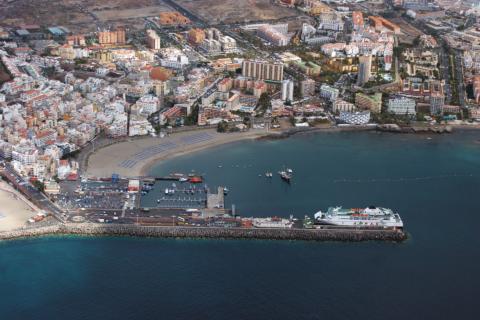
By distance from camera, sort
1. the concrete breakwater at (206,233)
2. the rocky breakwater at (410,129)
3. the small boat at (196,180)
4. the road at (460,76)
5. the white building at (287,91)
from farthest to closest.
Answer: the road at (460,76) < the white building at (287,91) < the rocky breakwater at (410,129) < the small boat at (196,180) < the concrete breakwater at (206,233)

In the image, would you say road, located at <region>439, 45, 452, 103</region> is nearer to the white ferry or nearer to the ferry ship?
the ferry ship

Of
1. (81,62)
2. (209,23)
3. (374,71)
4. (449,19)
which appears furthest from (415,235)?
(449,19)

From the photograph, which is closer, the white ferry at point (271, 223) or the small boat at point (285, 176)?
the white ferry at point (271, 223)

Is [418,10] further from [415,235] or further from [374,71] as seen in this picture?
[415,235]

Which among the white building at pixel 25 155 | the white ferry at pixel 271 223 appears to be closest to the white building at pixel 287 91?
the white building at pixel 25 155

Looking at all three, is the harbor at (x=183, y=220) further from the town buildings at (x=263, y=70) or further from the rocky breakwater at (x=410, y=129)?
the town buildings at (x=263, y=70)

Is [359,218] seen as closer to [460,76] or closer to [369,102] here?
[369,102]
